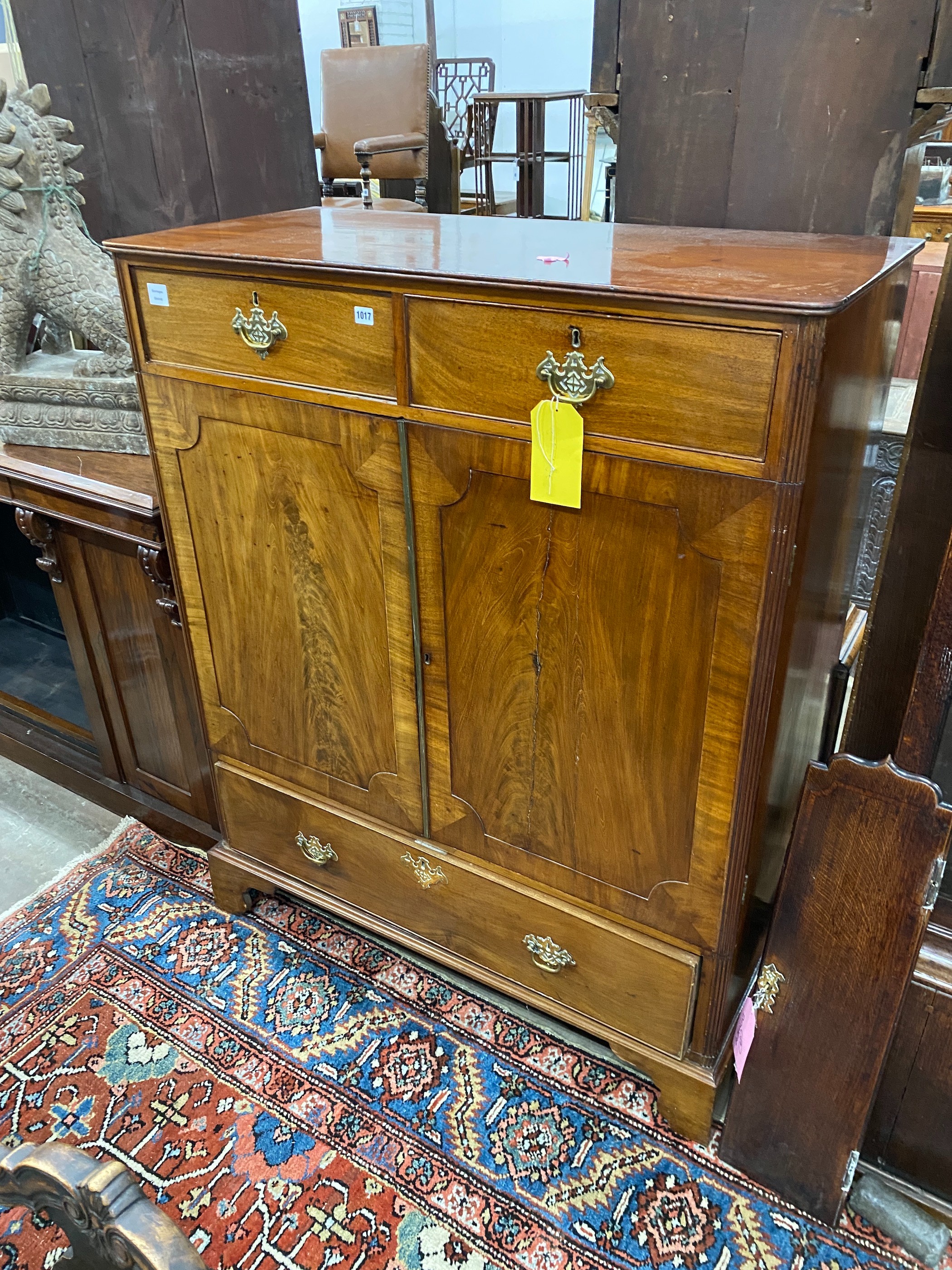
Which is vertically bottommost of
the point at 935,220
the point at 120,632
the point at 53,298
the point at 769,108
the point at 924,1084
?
the point at 924,1084

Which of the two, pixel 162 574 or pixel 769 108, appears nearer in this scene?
pixel 769 108

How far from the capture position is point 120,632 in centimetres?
178

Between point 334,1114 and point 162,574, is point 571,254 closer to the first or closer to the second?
point 162,574

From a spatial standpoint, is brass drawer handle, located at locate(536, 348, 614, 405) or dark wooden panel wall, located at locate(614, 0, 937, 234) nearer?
brass drawer handle, located at locate(536, 348, 614, 405)

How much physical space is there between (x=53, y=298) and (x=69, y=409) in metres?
0.22

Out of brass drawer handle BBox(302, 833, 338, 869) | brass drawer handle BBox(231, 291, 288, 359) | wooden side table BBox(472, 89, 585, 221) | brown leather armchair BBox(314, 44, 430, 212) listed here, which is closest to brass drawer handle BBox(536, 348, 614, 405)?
brass drawer handle BBox(231, 291, 288, 359)

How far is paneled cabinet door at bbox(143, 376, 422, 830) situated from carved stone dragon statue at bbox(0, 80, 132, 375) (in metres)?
0.47

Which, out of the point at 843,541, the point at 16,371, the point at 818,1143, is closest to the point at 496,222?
the point at 843,541

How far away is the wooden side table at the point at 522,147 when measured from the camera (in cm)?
454

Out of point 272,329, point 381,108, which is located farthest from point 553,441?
point 381,108

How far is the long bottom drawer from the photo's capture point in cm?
130

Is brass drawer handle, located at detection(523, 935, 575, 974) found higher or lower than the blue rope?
lower

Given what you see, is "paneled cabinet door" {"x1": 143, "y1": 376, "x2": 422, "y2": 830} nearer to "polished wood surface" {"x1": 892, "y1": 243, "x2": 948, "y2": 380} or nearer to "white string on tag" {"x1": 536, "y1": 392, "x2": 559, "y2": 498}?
"white string on tag" {"x1": 536, "y1": 392, "x2": 559, "y2": 498}

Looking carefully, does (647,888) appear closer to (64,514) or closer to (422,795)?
(422,795)
